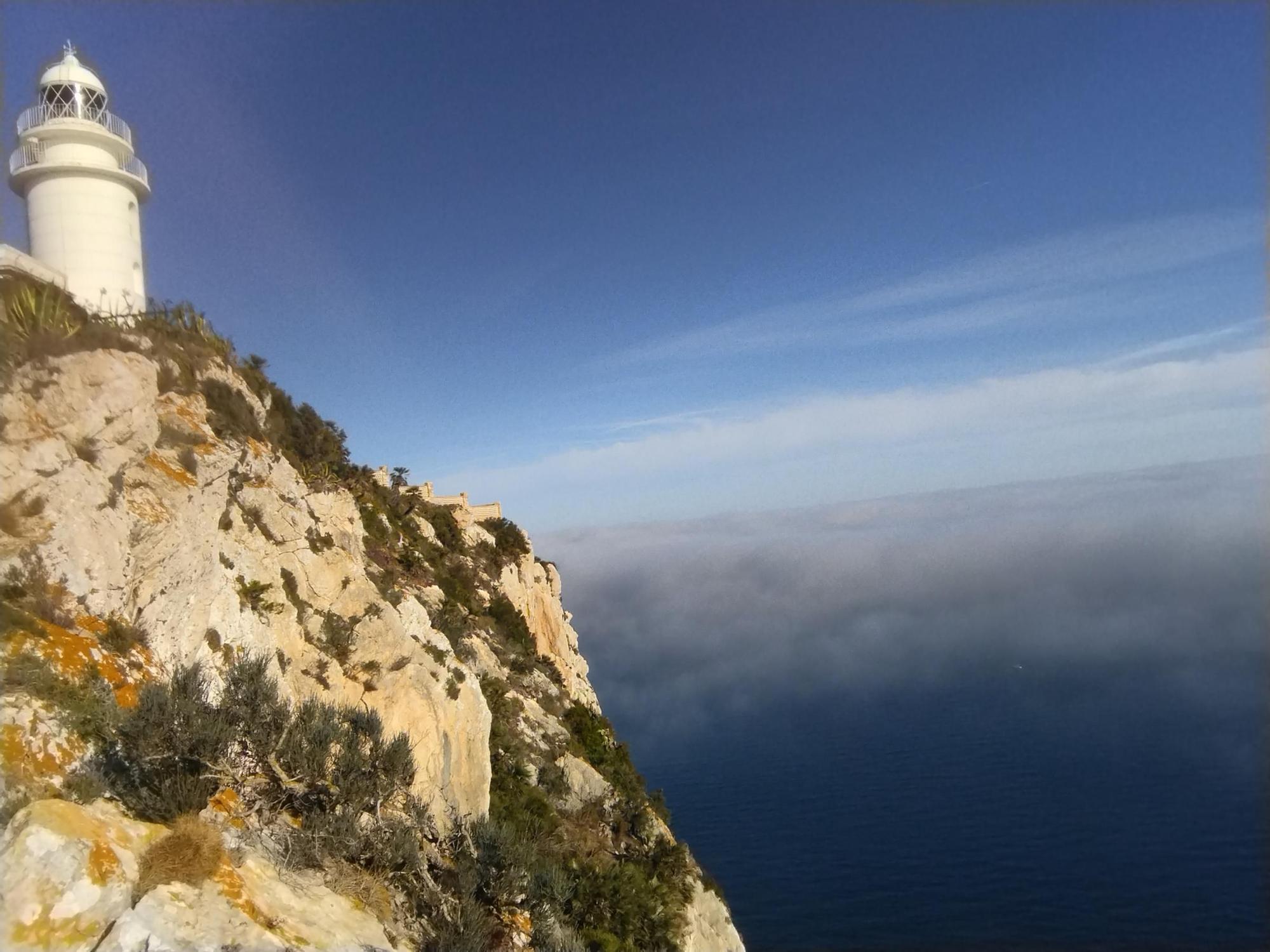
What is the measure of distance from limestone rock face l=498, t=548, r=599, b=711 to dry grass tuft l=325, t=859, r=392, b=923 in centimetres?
2141

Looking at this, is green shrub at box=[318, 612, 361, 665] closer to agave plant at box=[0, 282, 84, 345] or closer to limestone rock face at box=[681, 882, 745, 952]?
agave plant at box=[0, 282, 84, 345]

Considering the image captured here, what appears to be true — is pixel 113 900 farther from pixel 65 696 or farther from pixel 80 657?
pixel 80 657

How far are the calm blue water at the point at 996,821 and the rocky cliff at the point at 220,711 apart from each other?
50.6 metres

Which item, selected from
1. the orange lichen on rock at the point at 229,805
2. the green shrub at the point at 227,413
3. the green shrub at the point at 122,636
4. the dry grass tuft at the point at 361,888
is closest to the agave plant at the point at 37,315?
the green shrub at the point at 227,413

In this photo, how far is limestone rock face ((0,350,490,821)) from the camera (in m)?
8.13

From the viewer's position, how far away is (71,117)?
14.7 m

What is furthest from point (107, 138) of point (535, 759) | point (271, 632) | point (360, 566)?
point (535, 759)

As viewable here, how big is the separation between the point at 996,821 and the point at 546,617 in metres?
70.8

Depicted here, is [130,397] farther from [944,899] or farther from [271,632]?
[944,899]

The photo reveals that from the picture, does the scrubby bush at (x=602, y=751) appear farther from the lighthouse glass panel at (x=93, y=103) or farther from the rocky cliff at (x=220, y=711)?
the lighthouse glass panel at (x=93, y=103)

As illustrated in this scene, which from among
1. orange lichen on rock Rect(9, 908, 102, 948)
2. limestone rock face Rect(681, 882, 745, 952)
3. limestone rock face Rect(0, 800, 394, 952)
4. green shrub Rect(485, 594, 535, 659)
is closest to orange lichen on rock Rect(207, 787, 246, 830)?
limestone rock face Rect(0, 800, 394, 952)

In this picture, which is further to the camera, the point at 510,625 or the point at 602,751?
the point at 510,625

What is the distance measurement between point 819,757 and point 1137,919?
59196 millimetres

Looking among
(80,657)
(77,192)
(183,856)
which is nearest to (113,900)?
(183,856)
